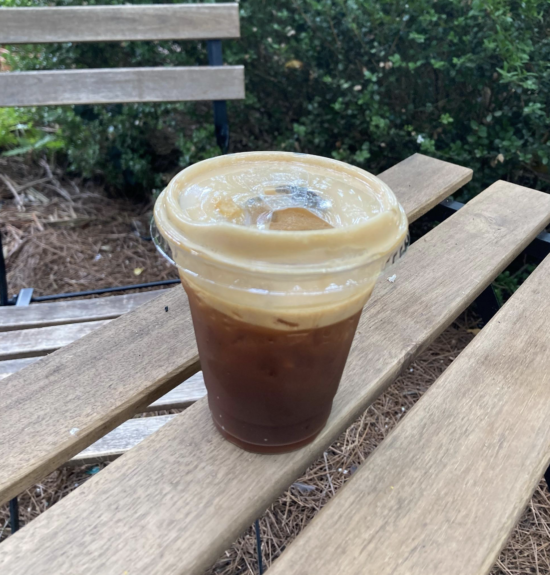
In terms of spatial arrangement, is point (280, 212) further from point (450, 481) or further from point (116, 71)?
point (116, 71)

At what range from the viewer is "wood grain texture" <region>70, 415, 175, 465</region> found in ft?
4.55

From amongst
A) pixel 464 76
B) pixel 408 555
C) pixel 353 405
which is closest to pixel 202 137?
pixel 464 76

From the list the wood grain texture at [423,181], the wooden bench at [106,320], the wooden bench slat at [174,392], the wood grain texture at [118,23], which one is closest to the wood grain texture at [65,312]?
the wooden bench at [106,320]

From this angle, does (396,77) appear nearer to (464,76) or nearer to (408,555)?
(464,76)

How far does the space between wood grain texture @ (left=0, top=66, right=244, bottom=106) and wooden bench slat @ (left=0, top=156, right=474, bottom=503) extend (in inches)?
56.6

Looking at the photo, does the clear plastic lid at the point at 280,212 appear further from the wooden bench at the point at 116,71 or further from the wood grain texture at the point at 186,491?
the wooden bench at the point at 116,71

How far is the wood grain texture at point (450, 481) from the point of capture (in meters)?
0.75

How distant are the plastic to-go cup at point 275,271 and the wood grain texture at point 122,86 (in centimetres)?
160

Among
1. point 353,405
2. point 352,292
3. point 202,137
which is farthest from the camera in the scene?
point 202,137

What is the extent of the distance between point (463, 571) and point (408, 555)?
0.26ft

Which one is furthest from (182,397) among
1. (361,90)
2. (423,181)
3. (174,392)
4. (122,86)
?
(361,90)

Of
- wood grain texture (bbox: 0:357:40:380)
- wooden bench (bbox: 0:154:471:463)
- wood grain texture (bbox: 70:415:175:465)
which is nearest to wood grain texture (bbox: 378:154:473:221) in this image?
wooden bench (bbox: 0:154:471:463)

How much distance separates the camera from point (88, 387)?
40.1 inches

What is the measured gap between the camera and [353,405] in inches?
38.9
